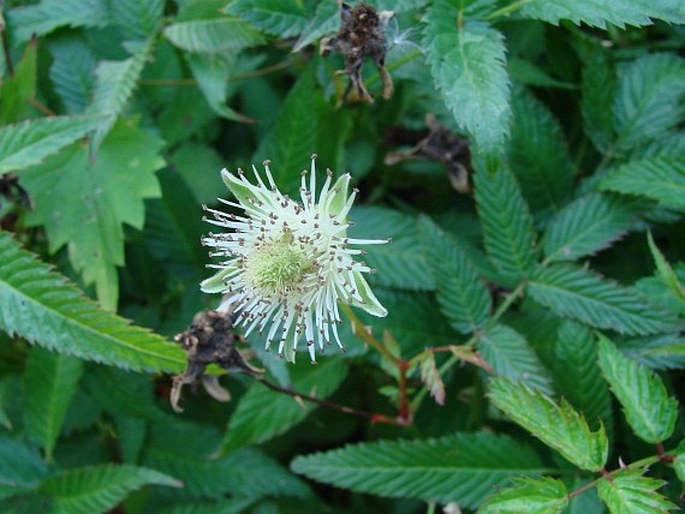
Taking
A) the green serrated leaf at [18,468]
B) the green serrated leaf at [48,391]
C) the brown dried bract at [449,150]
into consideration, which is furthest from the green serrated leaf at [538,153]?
the green serrated leaf at [18,468]

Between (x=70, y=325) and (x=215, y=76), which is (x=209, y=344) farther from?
(x=215, y=76)

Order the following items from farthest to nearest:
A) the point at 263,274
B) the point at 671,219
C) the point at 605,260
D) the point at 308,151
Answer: the point at 605,260 < the point at 308,151 < the point at 671,219 < the point at 263,274

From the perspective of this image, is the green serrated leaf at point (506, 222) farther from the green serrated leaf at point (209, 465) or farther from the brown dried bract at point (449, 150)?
the green serrated leaf at point (209, 465)

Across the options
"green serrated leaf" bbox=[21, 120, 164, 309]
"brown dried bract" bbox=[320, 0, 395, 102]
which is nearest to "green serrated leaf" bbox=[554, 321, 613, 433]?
"brown dried bract" bbox=[320, 0, 395, 102]

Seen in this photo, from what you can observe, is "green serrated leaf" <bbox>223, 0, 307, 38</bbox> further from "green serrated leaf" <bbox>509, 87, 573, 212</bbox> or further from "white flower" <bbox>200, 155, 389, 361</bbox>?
"green serrated leaf" <bbox>509, 87, 573, 212</bbox>

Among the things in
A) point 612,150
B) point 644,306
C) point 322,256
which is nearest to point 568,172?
point 612,150

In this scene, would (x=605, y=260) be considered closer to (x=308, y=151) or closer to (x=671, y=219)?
(x=671, y=219)

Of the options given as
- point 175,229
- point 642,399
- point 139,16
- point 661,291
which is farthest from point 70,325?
point 661,291
